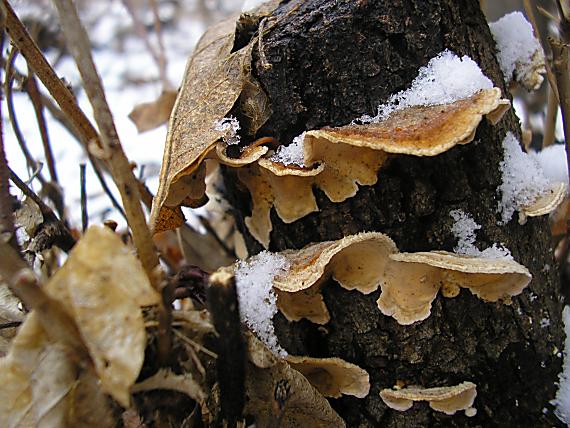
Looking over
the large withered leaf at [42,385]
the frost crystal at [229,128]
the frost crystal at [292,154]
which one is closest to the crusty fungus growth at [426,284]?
the frost crystal at [292,154]

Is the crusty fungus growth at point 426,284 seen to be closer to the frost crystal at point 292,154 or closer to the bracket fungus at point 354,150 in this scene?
the bracket fungus at point 354,150

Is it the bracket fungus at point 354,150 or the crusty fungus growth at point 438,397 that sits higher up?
the bracket fungus at point 354,150

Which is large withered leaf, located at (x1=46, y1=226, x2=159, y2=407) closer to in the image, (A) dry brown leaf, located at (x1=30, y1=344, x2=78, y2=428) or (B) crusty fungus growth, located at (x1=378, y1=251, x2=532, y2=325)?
(A) dry brown leaf, located at (x1=30, y1=344, x2=78, y2=428)

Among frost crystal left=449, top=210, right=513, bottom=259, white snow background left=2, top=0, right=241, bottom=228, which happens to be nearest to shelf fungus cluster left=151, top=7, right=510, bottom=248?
frost crystal left=449, top=210, right=513, bottom=259

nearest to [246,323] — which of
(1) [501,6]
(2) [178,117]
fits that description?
(2) [178,117]

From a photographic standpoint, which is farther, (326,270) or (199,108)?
(199,108)

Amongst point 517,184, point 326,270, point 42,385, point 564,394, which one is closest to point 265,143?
point 326,270

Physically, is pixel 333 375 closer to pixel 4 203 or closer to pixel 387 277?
pixel 387 277
